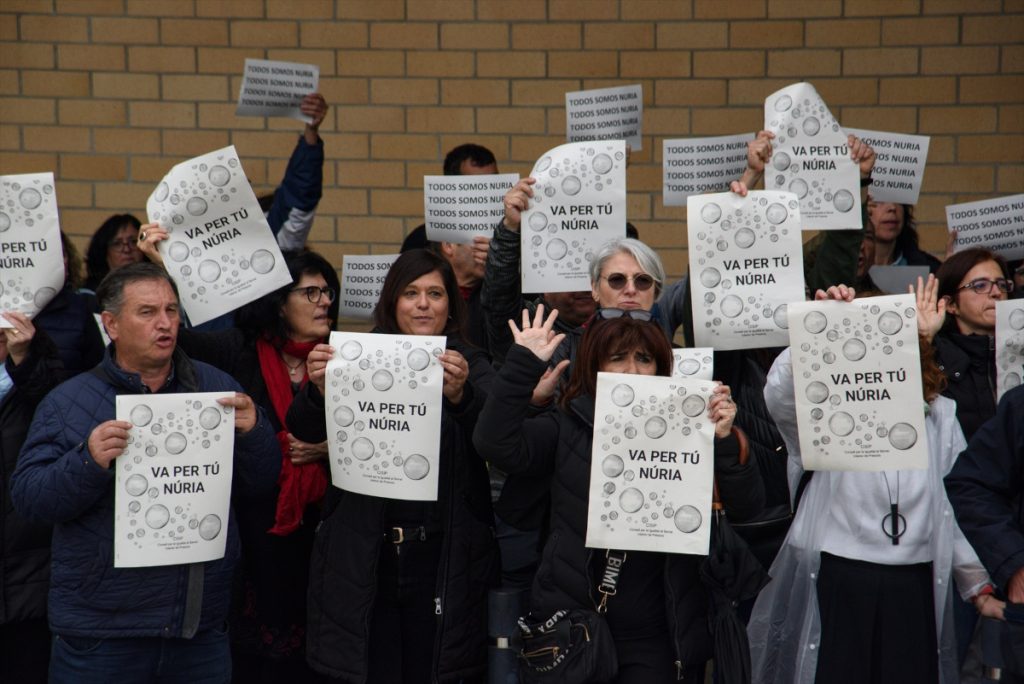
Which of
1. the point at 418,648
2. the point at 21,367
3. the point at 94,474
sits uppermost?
the point at 21,367

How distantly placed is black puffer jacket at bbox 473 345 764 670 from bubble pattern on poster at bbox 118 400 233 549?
3.04ft

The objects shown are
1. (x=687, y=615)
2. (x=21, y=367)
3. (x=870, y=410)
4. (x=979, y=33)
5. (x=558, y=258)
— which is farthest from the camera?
(x=979, y=33)

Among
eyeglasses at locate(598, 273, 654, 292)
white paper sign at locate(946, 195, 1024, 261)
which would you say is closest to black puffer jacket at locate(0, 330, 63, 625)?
eyeglasses at locate(598, 273, 654, 292)

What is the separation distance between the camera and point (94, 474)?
13.8 feet

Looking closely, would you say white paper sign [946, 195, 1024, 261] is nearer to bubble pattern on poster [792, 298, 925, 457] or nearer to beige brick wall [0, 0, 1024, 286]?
bubble pattern on poster [792, 298, 925, 457]

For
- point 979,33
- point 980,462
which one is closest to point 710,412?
point 980,462

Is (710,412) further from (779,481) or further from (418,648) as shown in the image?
(418,648)

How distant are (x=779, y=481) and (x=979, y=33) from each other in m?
3.87

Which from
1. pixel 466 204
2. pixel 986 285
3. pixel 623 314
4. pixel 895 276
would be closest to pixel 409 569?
pixel 623 314

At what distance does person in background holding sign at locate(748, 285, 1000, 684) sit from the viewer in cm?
464

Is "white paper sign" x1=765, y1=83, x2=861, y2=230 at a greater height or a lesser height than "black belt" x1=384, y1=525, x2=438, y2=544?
greater

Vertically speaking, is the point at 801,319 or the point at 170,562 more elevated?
the point at 801,319

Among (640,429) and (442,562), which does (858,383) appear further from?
(442,562)

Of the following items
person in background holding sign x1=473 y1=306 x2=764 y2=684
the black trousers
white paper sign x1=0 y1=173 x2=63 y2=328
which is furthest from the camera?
white paper sign x1=0 y1=173 x2=63 y2=328
